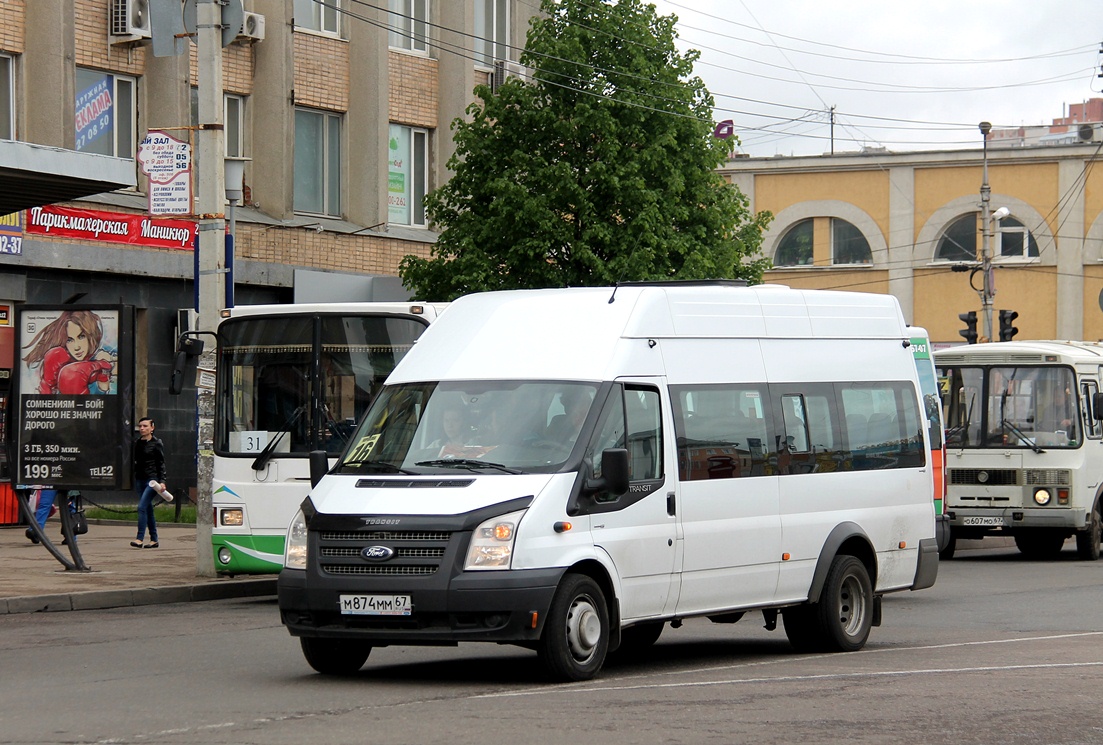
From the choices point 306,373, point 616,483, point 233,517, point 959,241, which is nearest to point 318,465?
point 616,483

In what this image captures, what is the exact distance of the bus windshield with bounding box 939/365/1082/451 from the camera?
23500mm

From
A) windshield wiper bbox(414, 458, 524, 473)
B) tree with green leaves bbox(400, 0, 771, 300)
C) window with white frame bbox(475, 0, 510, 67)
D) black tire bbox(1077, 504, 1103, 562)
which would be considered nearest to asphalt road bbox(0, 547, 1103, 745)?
windshield wiper bbox(414, 458, 524, 473)

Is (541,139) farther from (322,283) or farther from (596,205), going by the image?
(322,283)

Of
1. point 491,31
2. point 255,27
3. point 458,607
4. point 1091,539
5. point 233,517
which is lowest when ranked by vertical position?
point 1091,539

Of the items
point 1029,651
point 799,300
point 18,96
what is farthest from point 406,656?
point 18,96

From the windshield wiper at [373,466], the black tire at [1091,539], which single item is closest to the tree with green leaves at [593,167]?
the black tire at [1091,539]

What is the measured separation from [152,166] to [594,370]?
29.8 feet

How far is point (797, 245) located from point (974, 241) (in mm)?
5739

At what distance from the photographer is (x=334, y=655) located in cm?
1053

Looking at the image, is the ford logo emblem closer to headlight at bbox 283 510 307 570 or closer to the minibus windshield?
headlight at bbox 283 510 307 570

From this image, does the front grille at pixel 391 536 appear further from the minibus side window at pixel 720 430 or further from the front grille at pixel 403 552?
the minibus side window at pixel 720 430

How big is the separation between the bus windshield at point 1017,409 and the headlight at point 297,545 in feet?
49.7

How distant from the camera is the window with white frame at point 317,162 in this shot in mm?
32562

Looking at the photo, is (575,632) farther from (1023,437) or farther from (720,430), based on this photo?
(1023,437)
